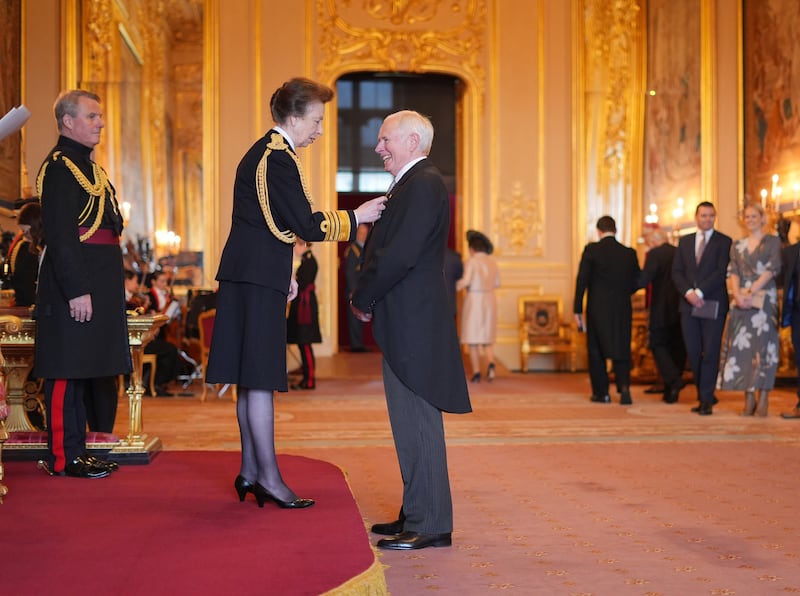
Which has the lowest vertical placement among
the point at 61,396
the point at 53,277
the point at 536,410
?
the point at 536,410

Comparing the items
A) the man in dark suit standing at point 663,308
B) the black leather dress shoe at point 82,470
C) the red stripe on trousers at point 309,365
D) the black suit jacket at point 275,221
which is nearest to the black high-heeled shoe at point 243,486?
the black suit jacket at point 275,221

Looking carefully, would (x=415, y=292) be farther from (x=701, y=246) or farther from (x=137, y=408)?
(x=701, y=246)

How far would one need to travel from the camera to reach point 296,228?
3.65m

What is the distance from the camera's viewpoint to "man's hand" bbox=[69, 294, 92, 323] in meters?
4.26

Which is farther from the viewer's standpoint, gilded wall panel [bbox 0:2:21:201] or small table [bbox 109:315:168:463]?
gilded wall panel [bbox 0:2:21:201]

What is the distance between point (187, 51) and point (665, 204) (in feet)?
20.5

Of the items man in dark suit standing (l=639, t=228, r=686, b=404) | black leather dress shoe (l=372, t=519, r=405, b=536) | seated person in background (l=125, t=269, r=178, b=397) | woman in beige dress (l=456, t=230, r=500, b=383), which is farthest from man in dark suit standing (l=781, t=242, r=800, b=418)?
seated person in background (l=125, t=269, r=178, b=397)

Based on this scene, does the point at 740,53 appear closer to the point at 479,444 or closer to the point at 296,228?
the point at 479,444

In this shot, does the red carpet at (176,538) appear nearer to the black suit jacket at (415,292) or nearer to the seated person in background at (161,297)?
the black suit jacket at (415,292)

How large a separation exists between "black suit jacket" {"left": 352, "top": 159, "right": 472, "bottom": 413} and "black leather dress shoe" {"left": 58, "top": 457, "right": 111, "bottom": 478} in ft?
5.51

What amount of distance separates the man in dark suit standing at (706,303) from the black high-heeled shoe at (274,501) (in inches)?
184

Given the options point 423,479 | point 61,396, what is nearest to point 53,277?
point 61,396

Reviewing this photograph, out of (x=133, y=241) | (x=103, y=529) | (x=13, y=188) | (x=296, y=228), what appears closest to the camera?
(x=103, y=529)

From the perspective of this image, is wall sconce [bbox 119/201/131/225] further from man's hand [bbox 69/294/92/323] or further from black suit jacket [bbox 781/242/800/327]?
black suit jacket [bbox 781/242/800/327]
